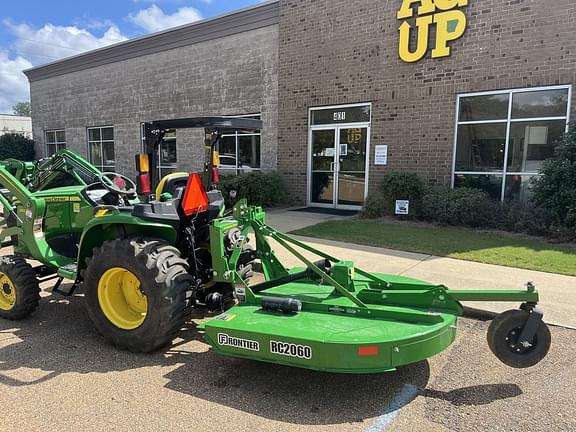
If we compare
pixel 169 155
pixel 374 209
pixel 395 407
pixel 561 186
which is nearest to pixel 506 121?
pixel 561 186

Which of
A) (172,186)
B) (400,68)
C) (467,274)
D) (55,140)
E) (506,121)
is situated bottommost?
(467,274)

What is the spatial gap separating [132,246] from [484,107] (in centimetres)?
885

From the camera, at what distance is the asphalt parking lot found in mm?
2820

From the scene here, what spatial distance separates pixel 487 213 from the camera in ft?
30.1

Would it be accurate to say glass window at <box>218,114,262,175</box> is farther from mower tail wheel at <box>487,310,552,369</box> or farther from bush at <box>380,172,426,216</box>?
mower tail wheel at <box>487,310,552,369</box>

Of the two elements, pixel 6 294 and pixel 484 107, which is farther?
pixel 484 107

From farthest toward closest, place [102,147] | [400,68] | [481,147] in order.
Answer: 1. [102,147]
2. [400,68]
3. [481,147]

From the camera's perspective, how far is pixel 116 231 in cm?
413

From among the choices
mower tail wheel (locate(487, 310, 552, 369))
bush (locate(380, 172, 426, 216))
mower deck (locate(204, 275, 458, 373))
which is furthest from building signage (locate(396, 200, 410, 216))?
mower tail wheel (locate(487, 310, 552, 369))

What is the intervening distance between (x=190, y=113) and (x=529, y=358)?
13.8 meters

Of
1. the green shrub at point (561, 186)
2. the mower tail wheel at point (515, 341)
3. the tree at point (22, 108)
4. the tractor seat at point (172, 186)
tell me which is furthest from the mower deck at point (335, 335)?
the tree at point (22, 108)

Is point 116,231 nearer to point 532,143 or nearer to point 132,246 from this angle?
point 132,246

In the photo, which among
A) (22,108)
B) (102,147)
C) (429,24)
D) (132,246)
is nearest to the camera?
(132,246)

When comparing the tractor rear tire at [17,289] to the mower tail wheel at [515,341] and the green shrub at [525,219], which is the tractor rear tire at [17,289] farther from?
the green shrub at [525,219]
